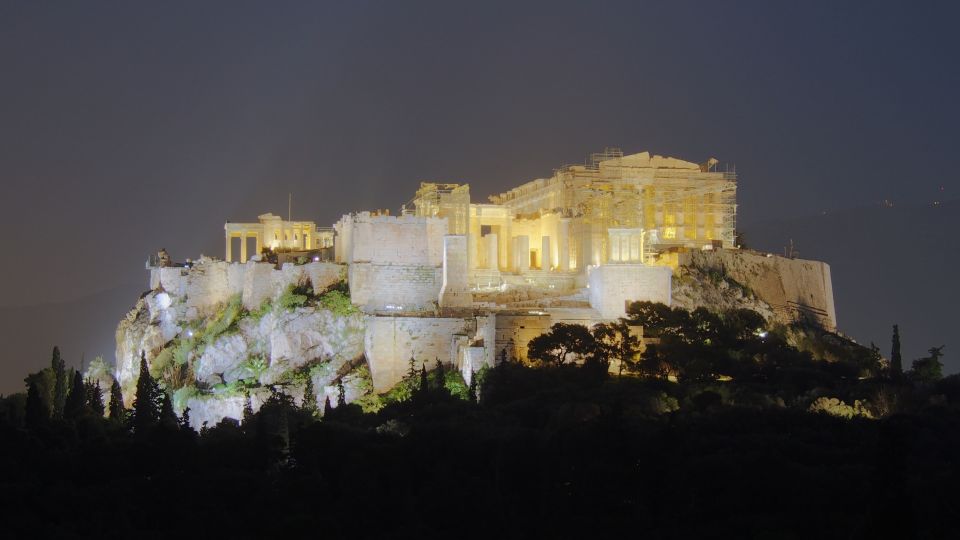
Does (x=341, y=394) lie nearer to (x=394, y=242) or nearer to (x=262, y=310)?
(x=394, y=242)

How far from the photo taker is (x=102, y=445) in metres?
34.0

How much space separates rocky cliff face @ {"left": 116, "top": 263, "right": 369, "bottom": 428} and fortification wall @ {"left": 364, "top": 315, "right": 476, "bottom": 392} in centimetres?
99

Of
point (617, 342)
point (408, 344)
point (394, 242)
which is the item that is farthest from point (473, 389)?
point (394, 242)

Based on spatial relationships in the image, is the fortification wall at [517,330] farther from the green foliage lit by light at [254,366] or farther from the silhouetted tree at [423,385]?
the green foliage lit by light at [254,366]

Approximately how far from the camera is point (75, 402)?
39.6 metres

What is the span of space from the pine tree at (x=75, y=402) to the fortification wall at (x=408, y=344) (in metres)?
Answer: 10.0

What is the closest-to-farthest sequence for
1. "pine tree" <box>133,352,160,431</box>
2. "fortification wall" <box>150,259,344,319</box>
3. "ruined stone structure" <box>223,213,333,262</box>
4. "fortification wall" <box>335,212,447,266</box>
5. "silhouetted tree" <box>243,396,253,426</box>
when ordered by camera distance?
"pine tree" <box>133,352,160,431</box> < "silhouetted tree" <box>243,396,253,426</box> < "fortification wall" <box>335,212,447,266</box> < "fortification wall" <box>150,259,344,319</box> < "ruined stone structure" <box>223,213,333,262</box>

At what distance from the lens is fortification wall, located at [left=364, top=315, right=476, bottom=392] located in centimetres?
4288

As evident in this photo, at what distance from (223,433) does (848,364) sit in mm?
22549

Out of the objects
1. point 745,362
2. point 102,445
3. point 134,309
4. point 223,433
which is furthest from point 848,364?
point 134,309

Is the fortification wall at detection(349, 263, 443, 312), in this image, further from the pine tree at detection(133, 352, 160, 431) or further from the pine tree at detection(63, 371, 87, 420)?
the pine tree at detection(63, 371, 87, 420)

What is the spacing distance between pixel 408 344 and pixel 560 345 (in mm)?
5965

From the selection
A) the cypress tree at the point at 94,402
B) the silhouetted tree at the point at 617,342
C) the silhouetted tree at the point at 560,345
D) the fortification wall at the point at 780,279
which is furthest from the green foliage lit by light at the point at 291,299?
the fortification wall at the point at 780,279

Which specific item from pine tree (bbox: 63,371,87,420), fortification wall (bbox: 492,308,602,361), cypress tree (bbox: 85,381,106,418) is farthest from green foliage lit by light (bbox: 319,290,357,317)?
pine tree (bbox: 63,371,87,420)
